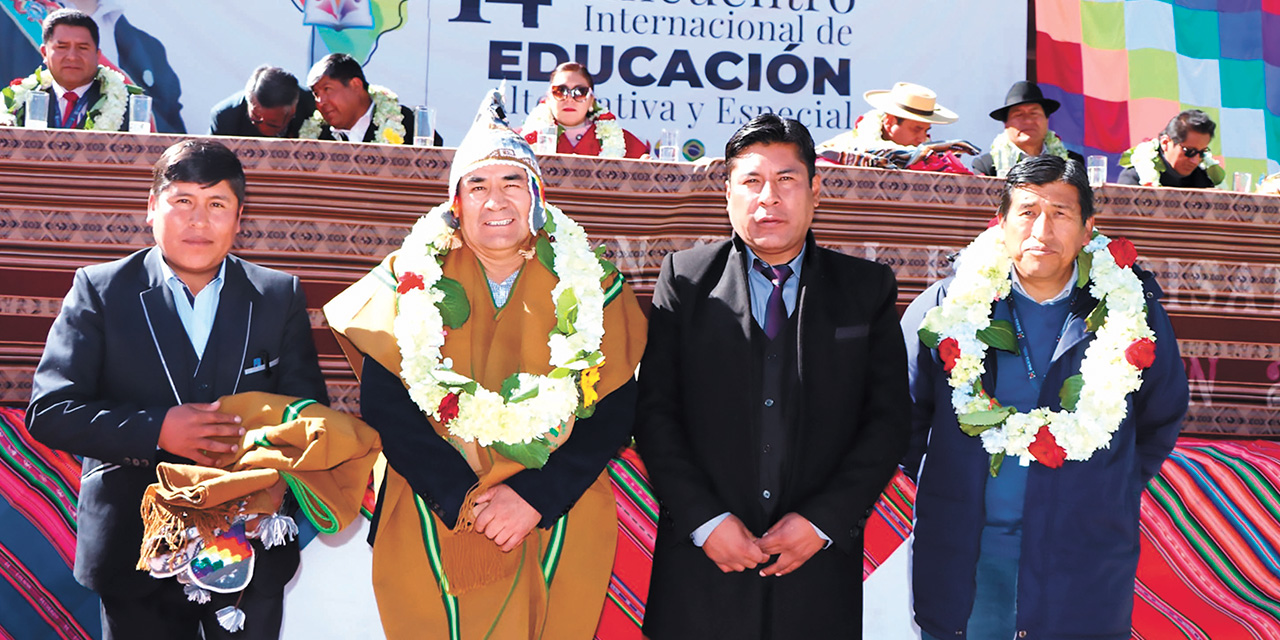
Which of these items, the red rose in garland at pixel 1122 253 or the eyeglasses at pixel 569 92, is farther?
the eyeglasses at pixel 569 92

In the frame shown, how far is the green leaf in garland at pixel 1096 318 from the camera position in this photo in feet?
8.18

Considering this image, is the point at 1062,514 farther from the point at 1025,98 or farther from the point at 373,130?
the point at 1025,98

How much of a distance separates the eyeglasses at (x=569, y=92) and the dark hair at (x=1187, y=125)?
3.26 m

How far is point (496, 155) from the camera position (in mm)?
2367

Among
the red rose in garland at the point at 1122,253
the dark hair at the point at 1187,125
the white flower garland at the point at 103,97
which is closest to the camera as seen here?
the red rose in garland at the point at 1122,253

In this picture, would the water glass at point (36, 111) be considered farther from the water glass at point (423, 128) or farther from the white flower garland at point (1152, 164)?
the white flower garland at point (1152, 164)

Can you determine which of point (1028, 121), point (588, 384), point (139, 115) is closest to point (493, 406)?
point (588, 384)

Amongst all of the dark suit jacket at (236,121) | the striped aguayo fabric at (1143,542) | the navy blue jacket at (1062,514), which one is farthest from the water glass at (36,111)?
the navy blue jacket at (1062,514)

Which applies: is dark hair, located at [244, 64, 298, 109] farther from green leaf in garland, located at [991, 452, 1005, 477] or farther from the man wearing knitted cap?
green leaf in garland, located at [991, 452, 1005, 477]

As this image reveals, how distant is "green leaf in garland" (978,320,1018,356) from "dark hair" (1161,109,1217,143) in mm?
3908

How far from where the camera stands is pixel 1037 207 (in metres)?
2.48

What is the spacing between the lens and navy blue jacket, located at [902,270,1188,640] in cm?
238

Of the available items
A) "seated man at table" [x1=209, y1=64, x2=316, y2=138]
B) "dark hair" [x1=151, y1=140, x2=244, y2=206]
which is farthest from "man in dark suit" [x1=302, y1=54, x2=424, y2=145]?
"dark hair" [x1=151, y1=140, x2=244, y2=206]

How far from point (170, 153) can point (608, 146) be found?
290 centimetres
